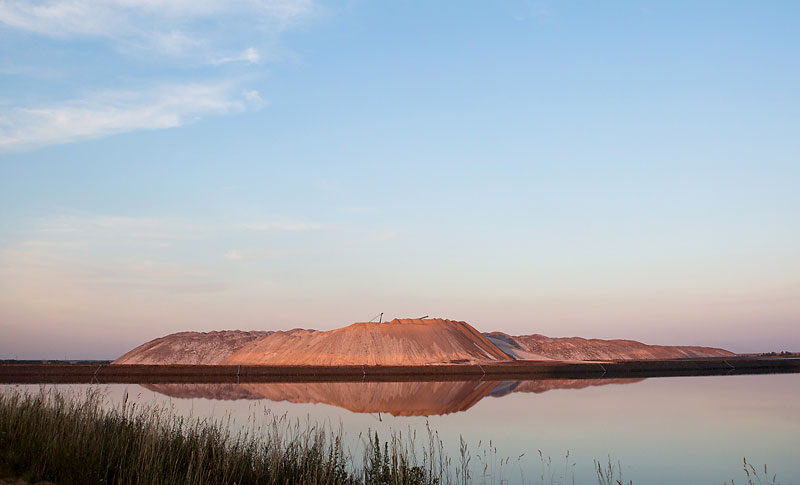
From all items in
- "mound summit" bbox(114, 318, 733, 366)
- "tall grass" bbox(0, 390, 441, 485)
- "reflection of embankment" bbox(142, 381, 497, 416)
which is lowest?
"reflection of embankment" bbox(142, 381, 497, 416)

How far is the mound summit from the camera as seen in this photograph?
7144 centimetres

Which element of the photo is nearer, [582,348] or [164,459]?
[164,459]

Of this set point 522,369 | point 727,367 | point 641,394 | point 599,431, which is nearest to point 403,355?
point 522,369

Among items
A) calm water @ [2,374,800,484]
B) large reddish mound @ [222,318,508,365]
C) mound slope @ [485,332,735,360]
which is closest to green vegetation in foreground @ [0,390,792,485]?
calm water @ [2,374,800,484]

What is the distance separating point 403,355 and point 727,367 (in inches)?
1239

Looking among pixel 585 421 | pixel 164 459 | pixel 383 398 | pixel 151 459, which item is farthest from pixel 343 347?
pixel 151 459

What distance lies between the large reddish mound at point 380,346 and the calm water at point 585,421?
115ft

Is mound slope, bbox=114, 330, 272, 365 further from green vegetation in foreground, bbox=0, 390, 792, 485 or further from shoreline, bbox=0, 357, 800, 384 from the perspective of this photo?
green vegetation in foreground, bbox=0, 390, 792, 485

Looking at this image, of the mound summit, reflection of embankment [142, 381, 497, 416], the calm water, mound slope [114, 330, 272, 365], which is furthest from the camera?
mound slope [114, 330, 272, 365]

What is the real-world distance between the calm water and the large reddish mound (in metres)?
35.2

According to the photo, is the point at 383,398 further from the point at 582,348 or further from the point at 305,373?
the point at 582,348

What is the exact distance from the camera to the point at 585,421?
21375 mm

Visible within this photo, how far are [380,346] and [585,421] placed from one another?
53440 millimetres

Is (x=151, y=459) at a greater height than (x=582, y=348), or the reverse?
(x=582, y=348)
